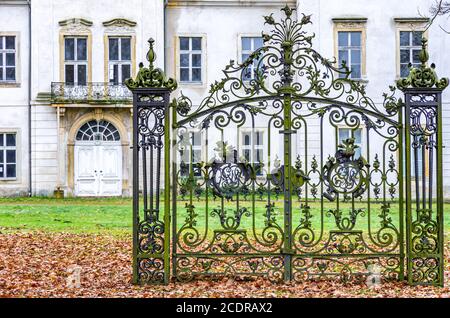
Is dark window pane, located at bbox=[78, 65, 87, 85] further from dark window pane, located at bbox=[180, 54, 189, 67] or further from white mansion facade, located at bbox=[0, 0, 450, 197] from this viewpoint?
dark window pane, located at bbox=[180, 54, 189, 67]

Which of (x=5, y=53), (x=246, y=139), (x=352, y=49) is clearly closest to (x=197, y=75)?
(x=246, y=139)

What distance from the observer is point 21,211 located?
20422 millimetres

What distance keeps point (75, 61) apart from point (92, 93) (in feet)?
4.34

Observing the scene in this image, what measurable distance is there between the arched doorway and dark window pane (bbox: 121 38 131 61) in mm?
2279

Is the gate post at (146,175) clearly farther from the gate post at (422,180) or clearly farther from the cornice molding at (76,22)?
the cornice molding at (76,22)

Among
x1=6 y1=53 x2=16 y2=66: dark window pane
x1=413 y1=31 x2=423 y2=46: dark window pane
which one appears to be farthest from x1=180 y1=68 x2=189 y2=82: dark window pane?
x1=413 y1=31 x2=423 y2=46: dark window pane

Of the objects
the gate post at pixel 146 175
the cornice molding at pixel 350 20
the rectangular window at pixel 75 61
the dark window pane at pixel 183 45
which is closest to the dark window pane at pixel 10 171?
the rectangular window at pixel 75 61

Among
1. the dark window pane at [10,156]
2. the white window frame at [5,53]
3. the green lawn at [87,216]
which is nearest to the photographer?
the green lawn at [87,216]

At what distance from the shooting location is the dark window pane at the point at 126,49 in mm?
26422

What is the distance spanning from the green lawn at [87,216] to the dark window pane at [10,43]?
17.9 ft

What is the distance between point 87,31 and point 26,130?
3.95 metres

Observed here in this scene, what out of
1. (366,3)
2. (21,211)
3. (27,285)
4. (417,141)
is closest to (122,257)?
(27,285)

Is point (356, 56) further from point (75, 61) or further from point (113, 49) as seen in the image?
point (75, 61)

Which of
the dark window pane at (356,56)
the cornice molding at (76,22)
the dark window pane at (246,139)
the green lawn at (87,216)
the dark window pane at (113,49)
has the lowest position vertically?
the green lawn at (87,216)
